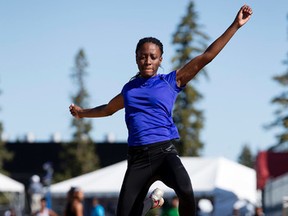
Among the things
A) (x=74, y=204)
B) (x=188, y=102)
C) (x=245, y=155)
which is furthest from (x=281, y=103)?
(x=245, y=155)

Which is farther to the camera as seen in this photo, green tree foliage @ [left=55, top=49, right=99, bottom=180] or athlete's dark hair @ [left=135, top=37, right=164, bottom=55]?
green tree foliage @ [left=55, top=49, right=99, bottom=180]

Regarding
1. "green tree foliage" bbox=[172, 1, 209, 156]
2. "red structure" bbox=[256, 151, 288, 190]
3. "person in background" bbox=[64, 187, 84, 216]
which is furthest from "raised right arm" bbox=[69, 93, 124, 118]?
"green tree foliage" bbox=[172, 1, 209, 156]

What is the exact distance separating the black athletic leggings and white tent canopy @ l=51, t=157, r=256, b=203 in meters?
19.7

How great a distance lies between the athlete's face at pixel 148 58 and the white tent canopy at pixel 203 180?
1973 cm

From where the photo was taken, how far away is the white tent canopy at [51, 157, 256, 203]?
27.8 meters

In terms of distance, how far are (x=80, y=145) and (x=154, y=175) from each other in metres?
70.7

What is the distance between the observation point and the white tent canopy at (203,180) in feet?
91.4

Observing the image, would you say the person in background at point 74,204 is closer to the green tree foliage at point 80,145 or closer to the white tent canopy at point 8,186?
the white tent canopy at point 8,186

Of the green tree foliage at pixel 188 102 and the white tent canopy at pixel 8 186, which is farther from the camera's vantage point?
the green tree foliage at pixel 188 102

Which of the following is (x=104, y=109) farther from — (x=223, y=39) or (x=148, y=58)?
(x=223, y=39)

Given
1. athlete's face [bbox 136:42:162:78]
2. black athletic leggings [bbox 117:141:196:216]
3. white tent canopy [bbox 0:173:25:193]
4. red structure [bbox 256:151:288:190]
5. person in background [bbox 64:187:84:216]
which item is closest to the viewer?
black athletic leggings [bbox 117:141:196:216]

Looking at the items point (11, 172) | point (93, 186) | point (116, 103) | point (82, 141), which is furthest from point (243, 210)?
point (11, 172)

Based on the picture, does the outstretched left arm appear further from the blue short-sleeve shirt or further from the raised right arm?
the raised right arm

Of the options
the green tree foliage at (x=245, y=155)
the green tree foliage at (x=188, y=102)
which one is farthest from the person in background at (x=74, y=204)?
the green tree foliage at (x=245, y=155)
